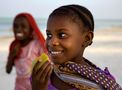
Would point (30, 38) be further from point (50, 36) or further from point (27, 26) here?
point (50, 36)

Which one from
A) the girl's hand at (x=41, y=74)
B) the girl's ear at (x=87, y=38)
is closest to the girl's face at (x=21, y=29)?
the girl's ear at (x=87, y=38)

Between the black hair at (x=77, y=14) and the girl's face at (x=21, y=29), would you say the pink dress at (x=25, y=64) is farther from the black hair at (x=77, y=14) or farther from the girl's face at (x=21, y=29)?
the black hair at (x=77, y=14)

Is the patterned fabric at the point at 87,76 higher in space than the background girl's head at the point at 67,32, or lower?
lower

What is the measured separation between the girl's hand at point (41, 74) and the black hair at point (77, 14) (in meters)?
0.18

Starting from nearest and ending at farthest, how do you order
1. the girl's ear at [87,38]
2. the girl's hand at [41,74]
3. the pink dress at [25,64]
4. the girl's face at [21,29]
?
the girl's hand at [41,74], the girl's ear at [87,38], the pink dress at [25,64], the girl's face at [21,29]

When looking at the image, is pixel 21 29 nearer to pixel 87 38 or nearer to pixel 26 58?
pixel 26 58

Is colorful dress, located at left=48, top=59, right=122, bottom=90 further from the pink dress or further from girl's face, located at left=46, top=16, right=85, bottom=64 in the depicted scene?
the pink dress

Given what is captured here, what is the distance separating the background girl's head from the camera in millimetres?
1356

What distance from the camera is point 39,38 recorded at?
3217mm

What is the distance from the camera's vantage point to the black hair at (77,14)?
4.55 feet

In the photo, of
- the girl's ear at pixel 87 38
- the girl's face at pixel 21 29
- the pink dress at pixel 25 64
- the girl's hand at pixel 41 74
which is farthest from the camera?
the girl's face at pixel 21 29

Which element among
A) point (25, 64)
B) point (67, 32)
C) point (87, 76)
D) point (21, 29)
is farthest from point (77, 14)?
point (21, 29)

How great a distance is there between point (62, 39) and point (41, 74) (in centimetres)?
14

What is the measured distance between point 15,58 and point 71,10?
1.84 metres
